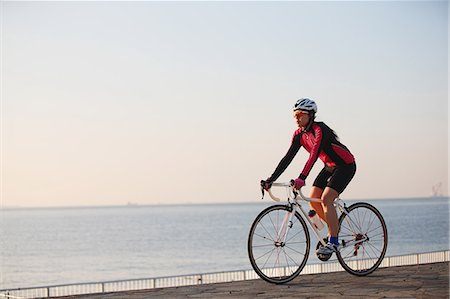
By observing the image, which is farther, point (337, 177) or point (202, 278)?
point (202, 278)

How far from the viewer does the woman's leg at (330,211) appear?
7.91m

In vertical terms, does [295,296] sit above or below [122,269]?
above

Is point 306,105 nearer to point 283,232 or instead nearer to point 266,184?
point 266,184

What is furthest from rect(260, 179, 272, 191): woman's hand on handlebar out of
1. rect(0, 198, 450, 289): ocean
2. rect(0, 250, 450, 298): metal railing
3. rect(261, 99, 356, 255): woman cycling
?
rect(0, 198, 450, 289): ocean

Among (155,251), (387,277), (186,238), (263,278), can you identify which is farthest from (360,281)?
(186,238)

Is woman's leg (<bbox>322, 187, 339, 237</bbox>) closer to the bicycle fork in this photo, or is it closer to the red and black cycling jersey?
the red and black cycling jersey

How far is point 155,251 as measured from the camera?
3792 inches

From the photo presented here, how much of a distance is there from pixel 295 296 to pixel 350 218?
179cm

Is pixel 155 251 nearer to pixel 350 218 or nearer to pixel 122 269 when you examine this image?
pixel 122 269

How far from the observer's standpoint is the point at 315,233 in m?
7.95

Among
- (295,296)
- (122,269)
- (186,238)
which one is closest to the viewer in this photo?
(295,296)

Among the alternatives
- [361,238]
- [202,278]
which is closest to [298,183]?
[361,238]

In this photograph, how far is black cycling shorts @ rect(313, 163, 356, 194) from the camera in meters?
8.02

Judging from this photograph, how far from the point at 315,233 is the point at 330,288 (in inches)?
30.0
